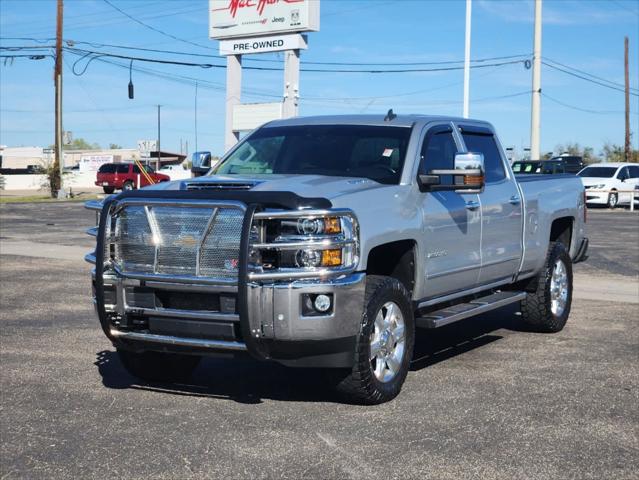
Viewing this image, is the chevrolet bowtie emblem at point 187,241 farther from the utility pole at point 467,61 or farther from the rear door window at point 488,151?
the utility pole at point 467,61

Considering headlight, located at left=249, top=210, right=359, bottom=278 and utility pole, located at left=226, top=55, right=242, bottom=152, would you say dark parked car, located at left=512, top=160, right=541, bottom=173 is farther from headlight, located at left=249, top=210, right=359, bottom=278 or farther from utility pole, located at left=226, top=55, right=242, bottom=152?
headlight, located at left=249, top=210, right=359, bottom=278

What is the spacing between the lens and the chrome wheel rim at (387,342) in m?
6.29

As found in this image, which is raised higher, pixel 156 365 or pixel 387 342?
pixel 387 342

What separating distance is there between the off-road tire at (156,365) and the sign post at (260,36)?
25416 mm

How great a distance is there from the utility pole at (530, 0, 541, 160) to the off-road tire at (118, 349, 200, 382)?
34323 mm

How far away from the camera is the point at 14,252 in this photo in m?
17.6

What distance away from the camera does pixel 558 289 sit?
375 inches

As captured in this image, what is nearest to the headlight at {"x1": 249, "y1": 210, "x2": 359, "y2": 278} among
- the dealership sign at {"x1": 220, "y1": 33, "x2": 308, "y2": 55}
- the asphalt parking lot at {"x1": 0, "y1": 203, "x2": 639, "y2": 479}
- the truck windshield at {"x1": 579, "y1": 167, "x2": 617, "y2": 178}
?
the asphalt parking lot at {"x1": 0, "y1": 203, "x2": 639, "y2": 479}

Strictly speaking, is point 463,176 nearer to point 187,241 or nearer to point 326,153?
point 326,153

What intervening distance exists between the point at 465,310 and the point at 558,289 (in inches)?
95.3

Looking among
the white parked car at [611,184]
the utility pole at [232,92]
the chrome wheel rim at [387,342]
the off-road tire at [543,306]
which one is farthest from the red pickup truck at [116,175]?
the chrome wheel rim at [387,342]

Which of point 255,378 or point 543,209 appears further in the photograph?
point 543,209

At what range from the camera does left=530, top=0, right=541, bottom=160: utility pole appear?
39.2 meters

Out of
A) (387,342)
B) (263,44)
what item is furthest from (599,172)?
(387,342)
